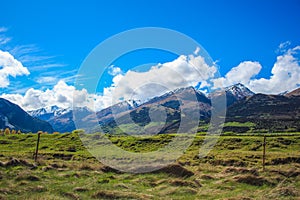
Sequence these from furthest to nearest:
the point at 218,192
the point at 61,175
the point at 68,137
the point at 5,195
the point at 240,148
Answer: the point at 68,137
the point at 240,148
the point at 61,175
the point at 218,192
the point at 5,195

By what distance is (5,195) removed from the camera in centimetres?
1816

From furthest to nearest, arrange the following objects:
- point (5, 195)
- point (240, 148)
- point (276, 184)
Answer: point (240, 148) < point (276, 184) < point (5, 195)

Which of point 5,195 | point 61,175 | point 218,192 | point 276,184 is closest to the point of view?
point 5,195

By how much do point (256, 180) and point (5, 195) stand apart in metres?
19.6

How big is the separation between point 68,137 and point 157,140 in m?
32.0

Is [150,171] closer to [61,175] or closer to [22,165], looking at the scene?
[61,175]

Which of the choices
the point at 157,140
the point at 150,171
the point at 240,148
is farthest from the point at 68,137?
the point at 150,171

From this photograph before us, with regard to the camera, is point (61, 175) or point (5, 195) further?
point (61, 175)

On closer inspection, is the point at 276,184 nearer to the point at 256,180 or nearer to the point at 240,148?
the point at 256,180

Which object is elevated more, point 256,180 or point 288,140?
point 288,140

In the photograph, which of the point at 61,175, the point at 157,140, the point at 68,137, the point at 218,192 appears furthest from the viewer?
the point at 68,137

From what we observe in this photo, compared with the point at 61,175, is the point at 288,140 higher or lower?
higher

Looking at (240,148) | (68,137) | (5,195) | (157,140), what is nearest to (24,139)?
(68,137)

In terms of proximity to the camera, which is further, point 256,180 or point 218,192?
point 256,180
